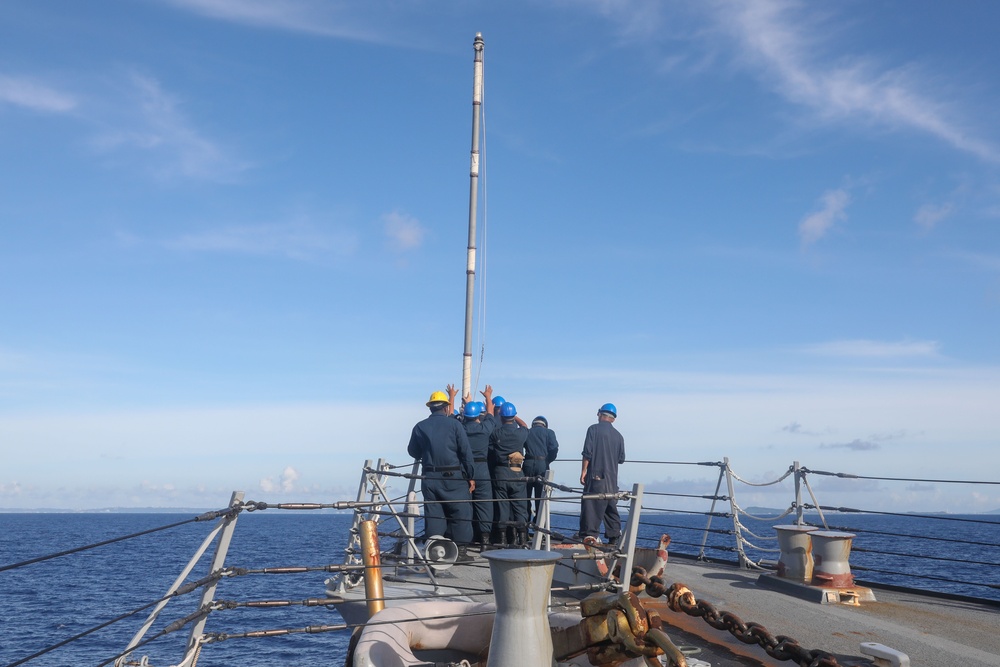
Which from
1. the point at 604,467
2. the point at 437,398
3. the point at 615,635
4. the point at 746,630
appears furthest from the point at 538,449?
the point at 615,635

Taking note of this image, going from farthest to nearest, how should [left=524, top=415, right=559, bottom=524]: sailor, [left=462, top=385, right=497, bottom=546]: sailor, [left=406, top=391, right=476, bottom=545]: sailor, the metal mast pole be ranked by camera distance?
1. the metal mast pole
2. [left=524, top=415, right=559, bottom=524]: sailor
3. [left=462, top=385, right=497, bottom=546]: sailor
4. [left=406, top=391, right=476, bottom=545]: sailor

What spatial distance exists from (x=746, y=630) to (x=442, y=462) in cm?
510

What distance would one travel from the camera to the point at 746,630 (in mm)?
5375

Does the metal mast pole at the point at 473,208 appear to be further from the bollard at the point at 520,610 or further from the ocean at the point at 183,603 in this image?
the bollard at the point at 520,610

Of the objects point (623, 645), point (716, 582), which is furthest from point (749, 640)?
point (716, 582)

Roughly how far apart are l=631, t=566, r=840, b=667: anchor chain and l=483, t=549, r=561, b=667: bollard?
175 cm

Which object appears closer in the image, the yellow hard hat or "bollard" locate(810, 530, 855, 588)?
"bollard" locate(810, 530, 855, 588)

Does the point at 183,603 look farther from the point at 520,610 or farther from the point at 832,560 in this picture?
the point at 520,610

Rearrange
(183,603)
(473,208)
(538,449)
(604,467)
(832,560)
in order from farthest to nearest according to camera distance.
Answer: (183,603)
(473,208)
(538,449)
(604,467)
(832,560)

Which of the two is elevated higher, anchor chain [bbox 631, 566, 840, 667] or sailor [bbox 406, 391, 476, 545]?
sailor [bbox 406, 391, 476, 545]

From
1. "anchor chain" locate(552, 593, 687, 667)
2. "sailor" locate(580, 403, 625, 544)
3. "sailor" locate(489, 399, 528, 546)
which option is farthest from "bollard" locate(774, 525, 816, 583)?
"anchor chain" locate(552, 593, 687, 667)

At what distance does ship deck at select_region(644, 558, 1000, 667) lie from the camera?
5.83m

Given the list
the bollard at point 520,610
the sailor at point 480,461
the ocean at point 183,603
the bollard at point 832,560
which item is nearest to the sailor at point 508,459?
the sailor at point 480,461

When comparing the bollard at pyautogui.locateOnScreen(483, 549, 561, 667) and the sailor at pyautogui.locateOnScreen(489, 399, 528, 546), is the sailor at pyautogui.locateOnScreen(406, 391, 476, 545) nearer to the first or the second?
the sailor at pyautogui.locateOnScreen(489, 399, 528, 546)
